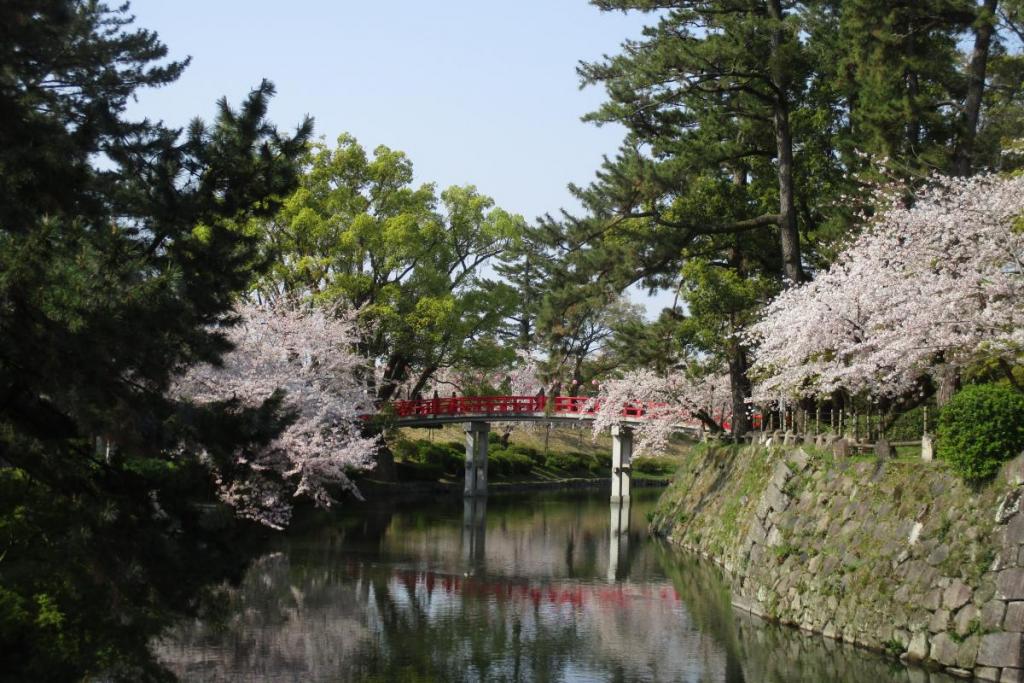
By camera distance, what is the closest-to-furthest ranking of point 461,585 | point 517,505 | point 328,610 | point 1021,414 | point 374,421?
point 1021,414, point 328,610, point 461,585, point 374,421, point 517,505

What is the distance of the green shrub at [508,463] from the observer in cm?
5359

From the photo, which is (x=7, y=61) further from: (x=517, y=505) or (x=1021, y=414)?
(x=517, y=505)

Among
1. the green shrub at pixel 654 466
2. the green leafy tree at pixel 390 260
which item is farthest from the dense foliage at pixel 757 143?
the green shrub at pixel 654 466

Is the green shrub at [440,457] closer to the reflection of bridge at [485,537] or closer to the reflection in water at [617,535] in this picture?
the reflection of bridge at [485,537]

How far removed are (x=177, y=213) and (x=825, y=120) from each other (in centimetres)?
2064

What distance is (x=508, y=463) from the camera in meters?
54.5

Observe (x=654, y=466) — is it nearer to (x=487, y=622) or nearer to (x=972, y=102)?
(x=972, y=102)

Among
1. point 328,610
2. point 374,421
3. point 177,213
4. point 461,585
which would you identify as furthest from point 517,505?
point 177,213

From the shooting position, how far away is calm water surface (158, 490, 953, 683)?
1536 centimetres

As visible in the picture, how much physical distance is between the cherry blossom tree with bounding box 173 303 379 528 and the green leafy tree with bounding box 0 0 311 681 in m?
11.5

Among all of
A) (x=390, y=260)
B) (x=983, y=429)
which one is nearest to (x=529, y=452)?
(x=390, y=260)

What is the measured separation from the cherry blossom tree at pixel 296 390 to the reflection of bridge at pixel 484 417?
29.2 feet

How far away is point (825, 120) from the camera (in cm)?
2823

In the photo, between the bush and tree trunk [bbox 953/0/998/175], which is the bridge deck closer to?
tree trunk [bbox 953/0/998/175]
